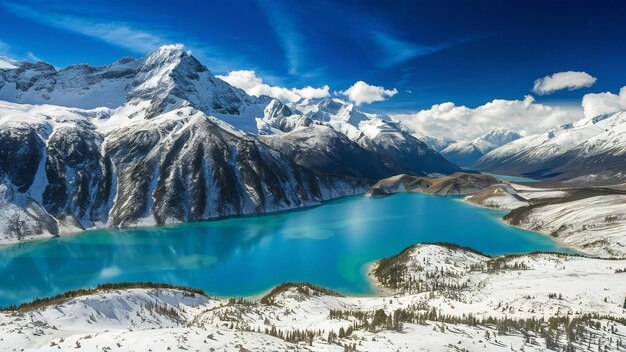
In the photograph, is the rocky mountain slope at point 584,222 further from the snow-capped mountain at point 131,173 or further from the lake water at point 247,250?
the snow-capped mountain at point 131,173

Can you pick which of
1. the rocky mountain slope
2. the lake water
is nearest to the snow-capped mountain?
the lake water

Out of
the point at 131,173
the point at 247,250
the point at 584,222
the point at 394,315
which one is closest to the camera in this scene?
the point at 394,315

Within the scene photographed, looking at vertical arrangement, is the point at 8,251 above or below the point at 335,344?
below

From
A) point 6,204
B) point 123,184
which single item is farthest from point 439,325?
point 123,184

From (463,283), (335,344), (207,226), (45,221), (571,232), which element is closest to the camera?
(335,344)

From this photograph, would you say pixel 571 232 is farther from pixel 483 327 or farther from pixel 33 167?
pixel 33 167

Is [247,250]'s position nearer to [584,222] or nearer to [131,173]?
[584,222]

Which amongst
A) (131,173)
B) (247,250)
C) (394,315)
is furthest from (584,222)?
(131,173)
